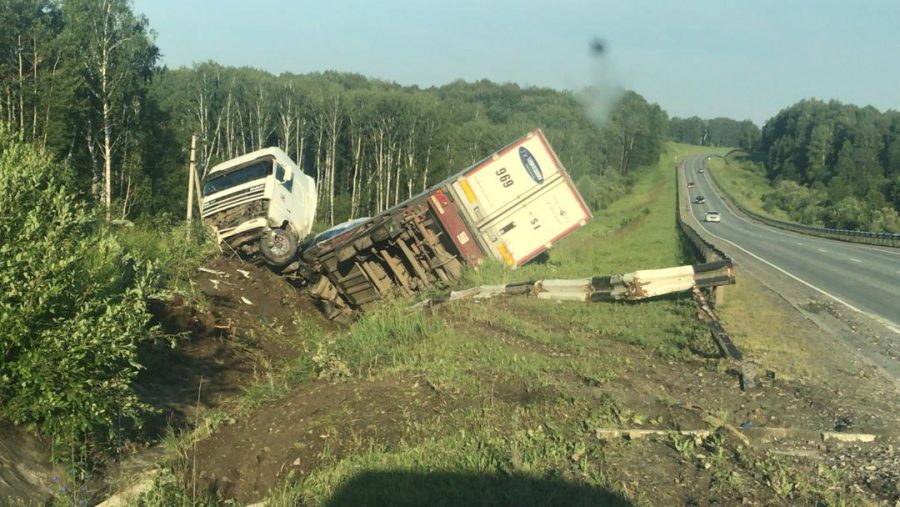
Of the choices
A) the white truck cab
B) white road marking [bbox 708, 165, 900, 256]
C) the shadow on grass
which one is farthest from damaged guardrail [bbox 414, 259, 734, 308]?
white road marking [bbox 708, 165, 900, 256]

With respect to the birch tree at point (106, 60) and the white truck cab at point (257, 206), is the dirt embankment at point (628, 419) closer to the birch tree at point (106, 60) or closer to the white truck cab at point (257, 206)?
the white truck cab at point (257, 206)

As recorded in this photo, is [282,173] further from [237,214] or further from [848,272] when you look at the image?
[848,272]

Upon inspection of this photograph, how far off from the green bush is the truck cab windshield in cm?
1204

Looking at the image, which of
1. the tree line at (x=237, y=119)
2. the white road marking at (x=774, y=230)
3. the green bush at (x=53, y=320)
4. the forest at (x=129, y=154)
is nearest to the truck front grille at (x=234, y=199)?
the forest at (x=129, y=154)

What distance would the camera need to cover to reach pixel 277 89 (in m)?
75.2

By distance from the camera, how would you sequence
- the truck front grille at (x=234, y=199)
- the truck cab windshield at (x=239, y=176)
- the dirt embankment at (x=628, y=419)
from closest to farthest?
the dirt embankment at (x=628, y=419) → the truck front grille at (x=234, y=199) → the truck cab windshield at (x=239, y=176)

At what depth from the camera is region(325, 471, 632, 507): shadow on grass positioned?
4.64 metres

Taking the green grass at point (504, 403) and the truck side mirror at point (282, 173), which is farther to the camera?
the truck side mirror at point (282, 173)

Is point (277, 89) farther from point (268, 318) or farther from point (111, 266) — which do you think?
point (111, 266)

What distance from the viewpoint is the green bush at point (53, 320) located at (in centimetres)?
540

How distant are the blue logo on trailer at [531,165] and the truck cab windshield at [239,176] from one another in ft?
19.8

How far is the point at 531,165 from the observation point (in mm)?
17828

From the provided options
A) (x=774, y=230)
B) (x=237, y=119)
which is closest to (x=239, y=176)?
(x=774, y=230)

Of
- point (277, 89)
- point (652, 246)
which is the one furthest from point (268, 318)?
point (277, 89)
